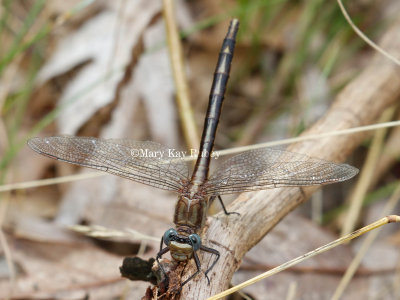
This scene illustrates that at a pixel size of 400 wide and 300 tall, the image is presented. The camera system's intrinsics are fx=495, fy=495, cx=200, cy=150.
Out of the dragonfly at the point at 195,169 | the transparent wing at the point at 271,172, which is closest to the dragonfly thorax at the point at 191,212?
the dragonfly at the point at 195,169

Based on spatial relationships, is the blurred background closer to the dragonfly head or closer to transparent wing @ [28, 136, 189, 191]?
transparent wing @ [28, 136, 189, 191]

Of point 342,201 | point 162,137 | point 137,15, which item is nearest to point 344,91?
point 342,201

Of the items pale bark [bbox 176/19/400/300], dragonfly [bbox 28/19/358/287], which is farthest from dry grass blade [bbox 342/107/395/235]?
dragonfly [bbox 28/19/358/287]

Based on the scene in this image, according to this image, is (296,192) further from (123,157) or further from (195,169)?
(123,157)

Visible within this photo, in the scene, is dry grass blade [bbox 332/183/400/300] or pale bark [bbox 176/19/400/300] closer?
pale bark [bbox 176/19/400/300]

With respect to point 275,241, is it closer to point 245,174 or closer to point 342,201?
point 245,174

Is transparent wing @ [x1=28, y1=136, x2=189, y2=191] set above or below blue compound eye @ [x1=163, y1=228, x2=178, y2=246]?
above
